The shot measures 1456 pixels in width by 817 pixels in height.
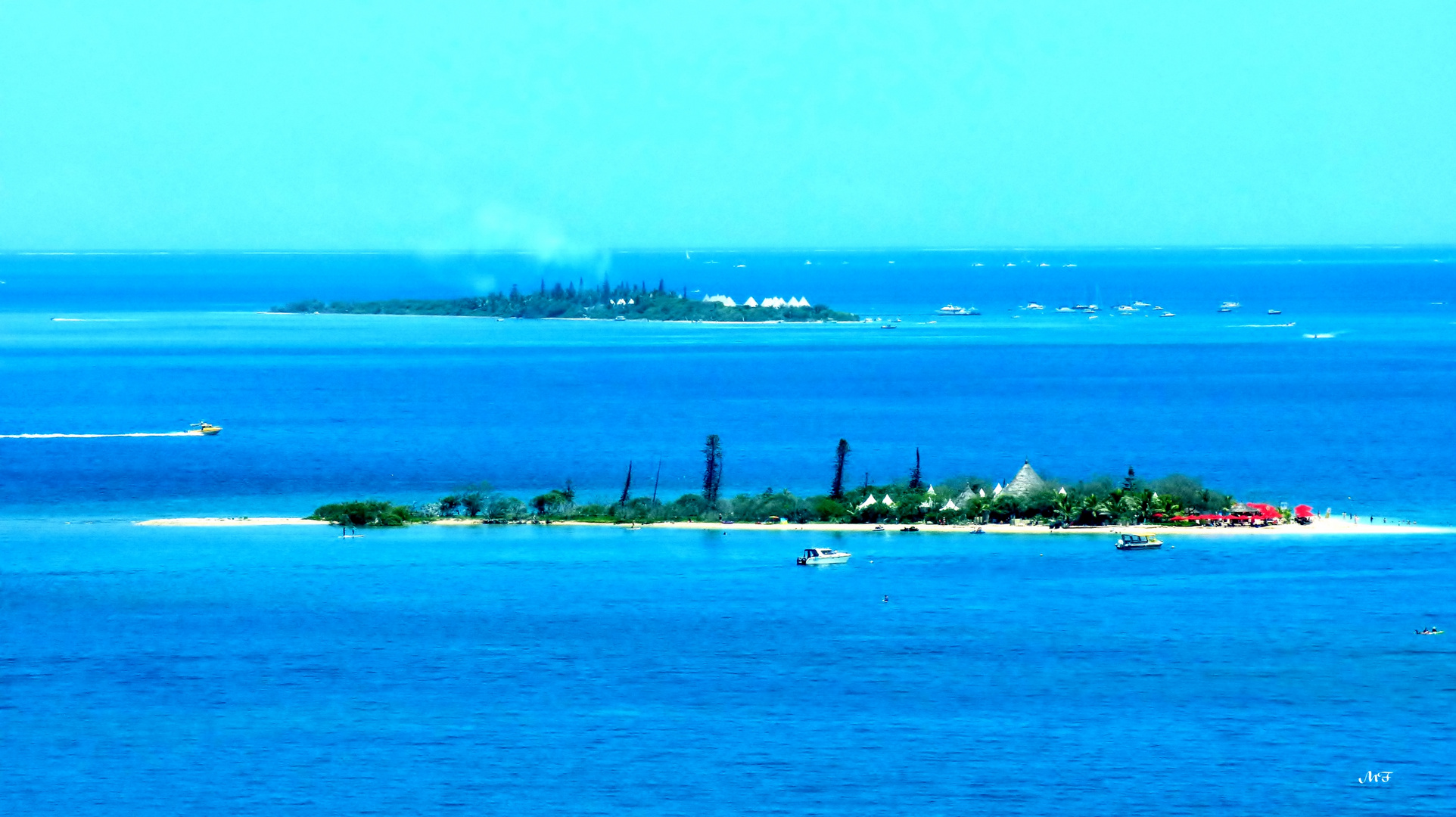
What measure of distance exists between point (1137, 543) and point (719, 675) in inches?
1011

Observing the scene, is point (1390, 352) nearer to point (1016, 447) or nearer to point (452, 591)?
point (1016, 447)

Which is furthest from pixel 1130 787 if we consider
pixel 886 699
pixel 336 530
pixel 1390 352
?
pixel 1390 352

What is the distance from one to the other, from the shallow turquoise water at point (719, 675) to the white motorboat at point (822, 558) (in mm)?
810

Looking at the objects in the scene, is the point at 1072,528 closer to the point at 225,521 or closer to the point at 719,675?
the point at 719,675

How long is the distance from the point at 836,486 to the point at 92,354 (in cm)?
12961

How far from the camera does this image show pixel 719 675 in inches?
2175

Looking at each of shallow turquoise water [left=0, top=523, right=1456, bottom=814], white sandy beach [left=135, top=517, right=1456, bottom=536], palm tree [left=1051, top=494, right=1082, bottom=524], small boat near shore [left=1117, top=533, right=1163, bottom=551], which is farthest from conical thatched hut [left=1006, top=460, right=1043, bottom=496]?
small boat near shore [left=1117, top=533, right=1163, bottom=551]

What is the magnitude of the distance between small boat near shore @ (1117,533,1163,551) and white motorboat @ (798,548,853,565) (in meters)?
11.0

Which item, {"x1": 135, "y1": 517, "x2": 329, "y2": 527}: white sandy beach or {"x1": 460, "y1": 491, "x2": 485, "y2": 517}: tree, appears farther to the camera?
{"x1": 460, "y1": 491, "x2": 485, "y2": 517}: tree

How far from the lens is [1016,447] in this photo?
110m

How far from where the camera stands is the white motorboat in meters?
72.1

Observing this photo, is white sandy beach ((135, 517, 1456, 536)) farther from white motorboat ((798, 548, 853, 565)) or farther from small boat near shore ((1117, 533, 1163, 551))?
white motorboat ((798, 548, 853, 565))

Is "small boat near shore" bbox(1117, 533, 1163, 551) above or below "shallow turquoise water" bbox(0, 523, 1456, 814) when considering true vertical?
above

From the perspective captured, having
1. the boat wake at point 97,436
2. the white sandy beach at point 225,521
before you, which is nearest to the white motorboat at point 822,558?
the white sandy beach at point 225,521
